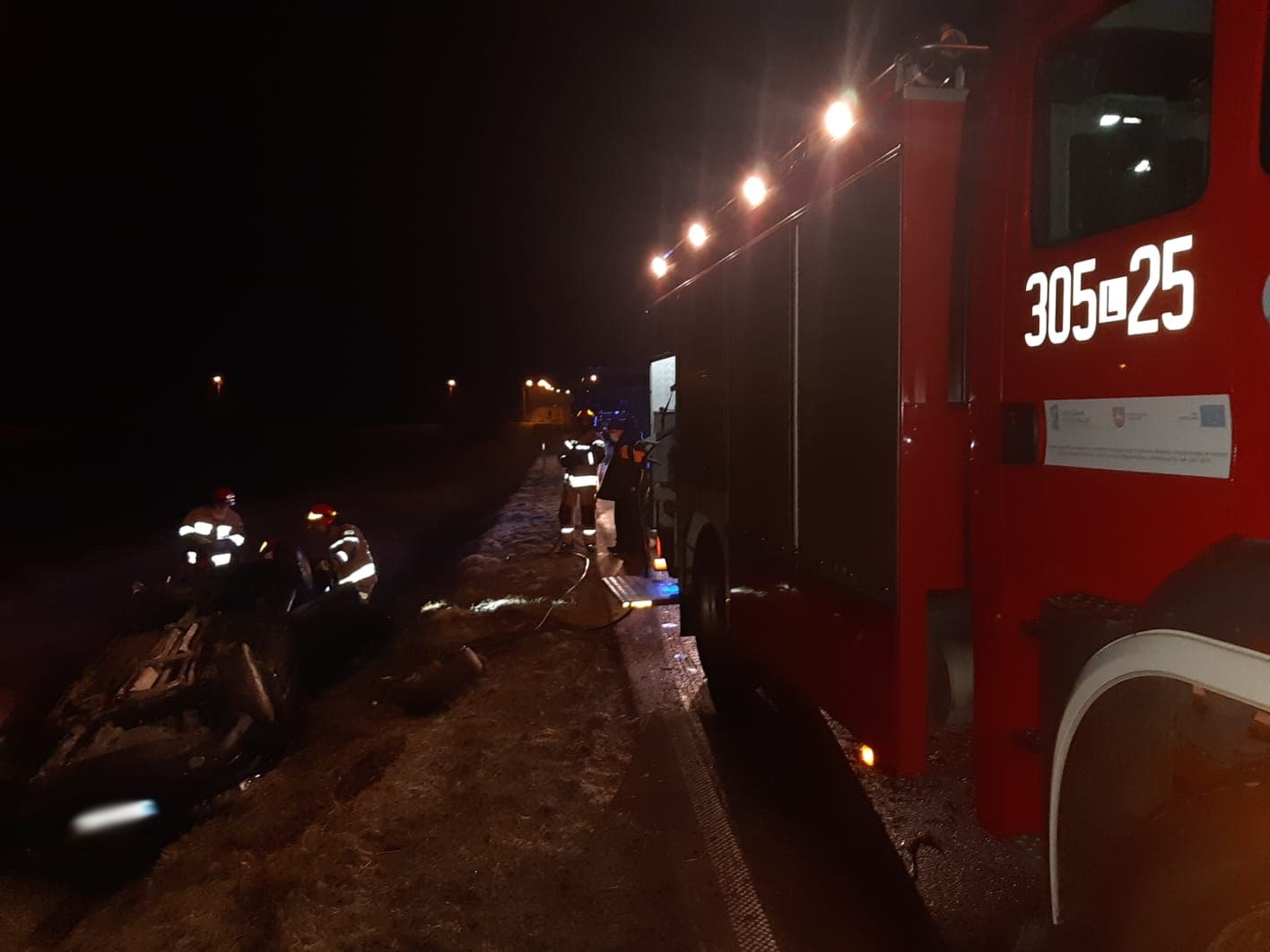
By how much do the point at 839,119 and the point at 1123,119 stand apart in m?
1.11

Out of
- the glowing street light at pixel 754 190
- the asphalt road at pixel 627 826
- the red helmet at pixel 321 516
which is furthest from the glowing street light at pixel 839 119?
the red helmet at pixel 321 516

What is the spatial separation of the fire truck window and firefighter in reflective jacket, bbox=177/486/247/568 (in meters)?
6.55

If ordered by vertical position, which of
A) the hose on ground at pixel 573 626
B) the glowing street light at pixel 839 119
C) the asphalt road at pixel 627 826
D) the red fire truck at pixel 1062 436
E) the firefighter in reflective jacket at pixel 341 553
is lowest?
the asphalt road at pixel 627 826

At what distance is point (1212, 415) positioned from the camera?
1.79 meters

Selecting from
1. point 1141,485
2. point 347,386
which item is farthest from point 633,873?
point 347,386

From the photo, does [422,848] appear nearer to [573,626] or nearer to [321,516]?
[573,626]

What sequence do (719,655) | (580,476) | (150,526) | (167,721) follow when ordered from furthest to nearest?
(150,526), (580,476), (719,655), (167,721)

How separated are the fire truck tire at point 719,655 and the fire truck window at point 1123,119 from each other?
3.09m

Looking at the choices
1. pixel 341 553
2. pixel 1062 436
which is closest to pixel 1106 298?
pixel 1062 436

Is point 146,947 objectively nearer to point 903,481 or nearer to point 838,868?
point 838,868

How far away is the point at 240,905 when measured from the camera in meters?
3.30

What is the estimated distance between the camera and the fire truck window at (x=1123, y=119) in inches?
75.6

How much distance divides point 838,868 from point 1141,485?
2.22 meters

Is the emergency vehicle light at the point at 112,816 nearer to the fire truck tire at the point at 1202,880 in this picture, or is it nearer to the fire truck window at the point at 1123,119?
the fire truck tire at the point at 1202,880
